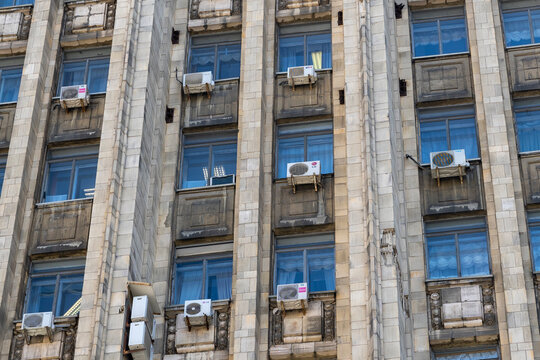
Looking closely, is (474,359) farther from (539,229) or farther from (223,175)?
(223,175)

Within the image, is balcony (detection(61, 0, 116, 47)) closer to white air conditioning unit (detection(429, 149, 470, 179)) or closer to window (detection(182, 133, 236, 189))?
window (detection(182, 133, 236, 189))

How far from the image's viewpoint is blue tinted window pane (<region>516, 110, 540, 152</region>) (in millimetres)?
35875

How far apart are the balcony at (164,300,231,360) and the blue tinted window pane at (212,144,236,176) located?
4358 mm

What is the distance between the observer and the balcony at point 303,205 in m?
34.8

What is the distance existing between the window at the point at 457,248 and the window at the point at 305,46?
19.8 feet

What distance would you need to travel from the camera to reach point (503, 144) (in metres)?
35.3

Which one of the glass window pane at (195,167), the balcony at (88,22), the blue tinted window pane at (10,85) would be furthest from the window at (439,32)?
the blue tinted window pane at (10,85)

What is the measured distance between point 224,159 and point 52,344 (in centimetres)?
711

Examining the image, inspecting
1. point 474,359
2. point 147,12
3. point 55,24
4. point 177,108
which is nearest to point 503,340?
point 474,359

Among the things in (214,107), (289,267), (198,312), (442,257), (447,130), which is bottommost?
(198,312)

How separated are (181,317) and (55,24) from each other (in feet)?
35.4

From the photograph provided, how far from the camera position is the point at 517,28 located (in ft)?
125

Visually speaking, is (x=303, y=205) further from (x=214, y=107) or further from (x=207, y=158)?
(x=214, y=107)

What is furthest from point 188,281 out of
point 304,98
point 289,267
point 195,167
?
point 304,98
